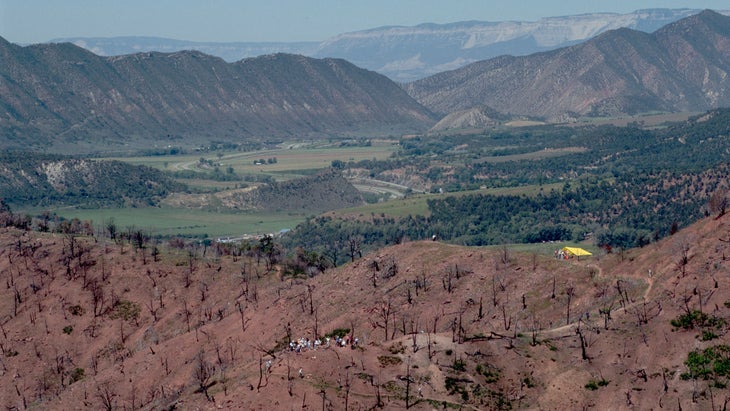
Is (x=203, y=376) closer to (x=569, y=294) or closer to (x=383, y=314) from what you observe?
(x=383, y=314)

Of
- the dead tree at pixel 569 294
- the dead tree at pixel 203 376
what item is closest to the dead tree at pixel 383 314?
the dead tree at pixel 203 376

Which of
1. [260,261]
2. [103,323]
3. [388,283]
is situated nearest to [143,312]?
[103,323]

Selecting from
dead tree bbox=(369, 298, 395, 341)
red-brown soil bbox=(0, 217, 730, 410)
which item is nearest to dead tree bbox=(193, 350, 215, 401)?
red-brown soil bbox=(0, 217, 730, 410)

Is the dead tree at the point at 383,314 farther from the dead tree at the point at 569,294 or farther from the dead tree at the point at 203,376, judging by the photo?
the dead tree at the point at 569,294

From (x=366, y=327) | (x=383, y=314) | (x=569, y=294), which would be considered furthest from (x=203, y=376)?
(x=569, y=294)

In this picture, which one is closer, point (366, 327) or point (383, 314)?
point (366, 327)

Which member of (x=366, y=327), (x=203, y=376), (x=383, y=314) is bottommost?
(x=366, y=327)

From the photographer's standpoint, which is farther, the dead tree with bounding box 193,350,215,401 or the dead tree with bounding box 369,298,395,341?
the dead tree with bounding box 369,298,395,341

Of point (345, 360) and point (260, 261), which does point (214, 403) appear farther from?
point (260, 261)

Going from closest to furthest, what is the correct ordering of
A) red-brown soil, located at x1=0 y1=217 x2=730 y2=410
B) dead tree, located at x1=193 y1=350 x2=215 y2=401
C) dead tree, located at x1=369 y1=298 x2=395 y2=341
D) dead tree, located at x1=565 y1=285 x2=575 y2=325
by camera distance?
dead tree, located at x1=193 y1=350 x2=215 y2=401
red-brown soil, located at x1=0 y1=217 x2=730 y2=410
dead tree, located at x1=565 y1=285 x2=575 y2=325
dead tree, located at x1=369 y1=298 x2=395 y2=341

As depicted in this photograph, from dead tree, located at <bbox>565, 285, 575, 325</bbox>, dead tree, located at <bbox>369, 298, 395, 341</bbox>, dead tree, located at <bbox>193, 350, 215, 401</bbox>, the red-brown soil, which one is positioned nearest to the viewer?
dead tree, located at <bbox>193, 350, 215, 401</bbox>

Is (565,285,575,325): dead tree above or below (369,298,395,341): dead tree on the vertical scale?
above

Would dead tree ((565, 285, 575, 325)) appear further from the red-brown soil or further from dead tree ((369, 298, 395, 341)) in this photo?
dead tree ((369, 298, 395, 341))
